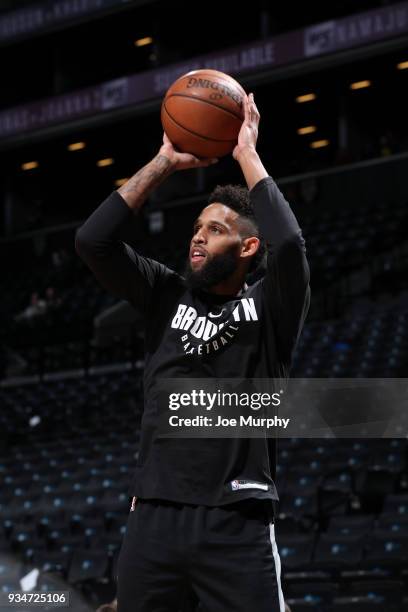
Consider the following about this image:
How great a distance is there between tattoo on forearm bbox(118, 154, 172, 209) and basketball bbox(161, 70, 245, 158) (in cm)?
17

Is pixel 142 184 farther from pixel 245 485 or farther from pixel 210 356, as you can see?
pixel 245 485

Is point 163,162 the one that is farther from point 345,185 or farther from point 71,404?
point 345,185

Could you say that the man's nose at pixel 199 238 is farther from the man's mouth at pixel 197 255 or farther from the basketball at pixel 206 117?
the basketball at pixel 206 117

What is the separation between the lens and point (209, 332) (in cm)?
297

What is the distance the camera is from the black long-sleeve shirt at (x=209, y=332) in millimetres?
2834

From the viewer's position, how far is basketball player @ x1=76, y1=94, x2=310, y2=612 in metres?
2.76

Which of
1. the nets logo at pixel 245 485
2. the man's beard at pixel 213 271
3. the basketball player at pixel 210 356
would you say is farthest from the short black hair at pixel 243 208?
the nets logo at pixel 245 485

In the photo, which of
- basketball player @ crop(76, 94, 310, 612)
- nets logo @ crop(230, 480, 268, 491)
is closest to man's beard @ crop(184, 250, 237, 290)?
basketball player @ crop(76, 94, 310, 612)

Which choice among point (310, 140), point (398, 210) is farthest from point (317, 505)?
point (310, 140)

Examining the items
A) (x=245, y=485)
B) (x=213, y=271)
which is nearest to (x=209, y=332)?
(x=213, y=271)

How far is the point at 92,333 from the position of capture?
53.3 ft

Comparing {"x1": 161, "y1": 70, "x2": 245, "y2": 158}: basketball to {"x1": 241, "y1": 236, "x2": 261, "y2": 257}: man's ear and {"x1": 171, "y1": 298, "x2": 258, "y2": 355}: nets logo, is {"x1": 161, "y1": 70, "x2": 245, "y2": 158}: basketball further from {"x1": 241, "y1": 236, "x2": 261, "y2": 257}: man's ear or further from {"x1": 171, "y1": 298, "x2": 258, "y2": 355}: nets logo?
{"x1": 171, "y1": 298, "x2": 258, "y2": 355}: nets logo

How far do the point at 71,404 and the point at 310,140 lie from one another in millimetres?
10582

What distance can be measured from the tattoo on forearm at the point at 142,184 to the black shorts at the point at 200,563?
2.74ft
